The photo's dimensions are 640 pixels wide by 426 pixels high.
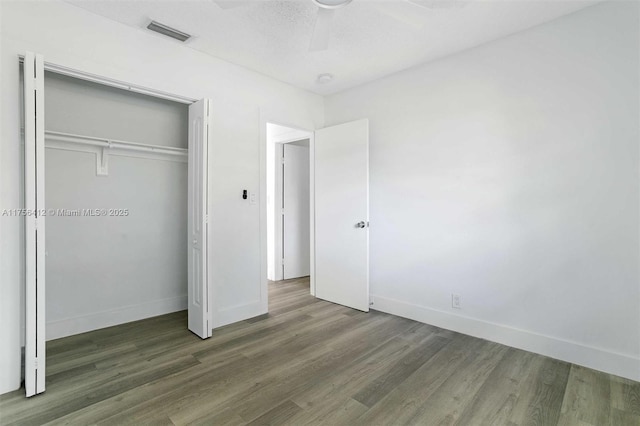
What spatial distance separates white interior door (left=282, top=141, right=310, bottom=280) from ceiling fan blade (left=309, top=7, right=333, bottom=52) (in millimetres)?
2896

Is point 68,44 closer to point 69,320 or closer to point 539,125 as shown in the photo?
point 69,320

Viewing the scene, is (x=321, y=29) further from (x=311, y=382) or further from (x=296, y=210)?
(x=296, y=210)

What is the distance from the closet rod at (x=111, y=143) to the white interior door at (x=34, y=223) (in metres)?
0.79

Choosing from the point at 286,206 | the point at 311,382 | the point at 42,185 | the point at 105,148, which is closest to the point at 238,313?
the point at 311,382

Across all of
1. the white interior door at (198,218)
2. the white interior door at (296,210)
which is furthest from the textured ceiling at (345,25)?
the white interior door at (296,210)

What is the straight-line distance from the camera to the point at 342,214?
3721 millimetres

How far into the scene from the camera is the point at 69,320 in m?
2.82

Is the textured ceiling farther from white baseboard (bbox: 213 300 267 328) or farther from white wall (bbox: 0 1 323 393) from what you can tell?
white baseboard (bbox: 213 300 267 328)

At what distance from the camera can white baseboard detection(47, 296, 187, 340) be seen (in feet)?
9.06

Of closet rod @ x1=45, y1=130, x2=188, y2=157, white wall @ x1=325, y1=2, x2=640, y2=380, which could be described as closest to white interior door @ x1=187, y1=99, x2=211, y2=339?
closet rod @ x1=45, y1=130, x2=188, y2=157

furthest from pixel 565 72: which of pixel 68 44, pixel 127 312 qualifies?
pixel 127 312

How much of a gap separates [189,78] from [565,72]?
3182 millimetres

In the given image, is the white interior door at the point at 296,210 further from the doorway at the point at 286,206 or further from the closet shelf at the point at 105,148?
the closet shelf at the point at 105,148

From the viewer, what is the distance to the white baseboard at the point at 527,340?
2160mm
